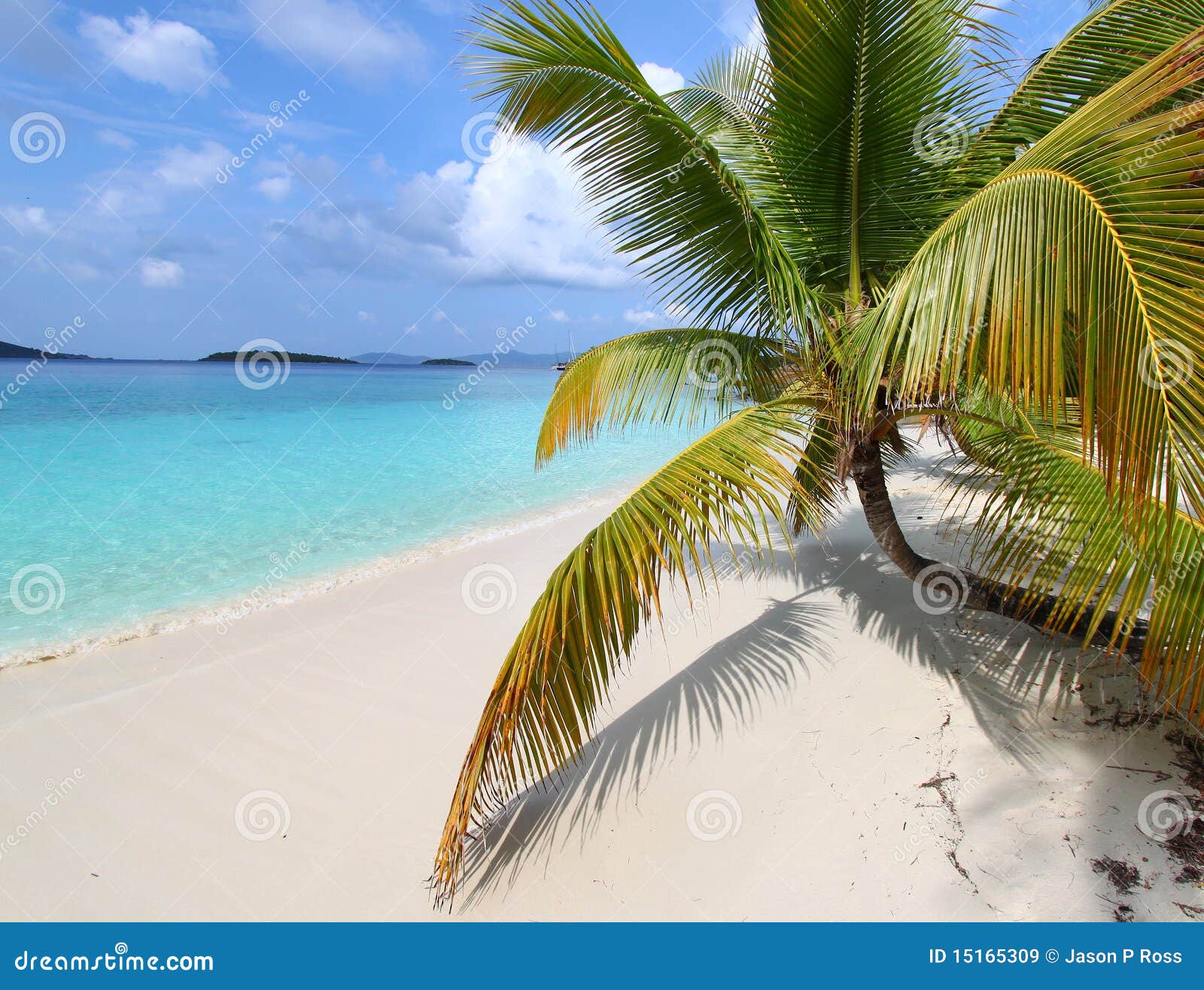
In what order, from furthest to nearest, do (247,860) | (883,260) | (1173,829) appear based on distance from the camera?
1. (883,260)
2. (247,860)
3. (1173,829)

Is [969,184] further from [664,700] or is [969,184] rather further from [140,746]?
[140,746]

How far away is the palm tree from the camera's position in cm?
173

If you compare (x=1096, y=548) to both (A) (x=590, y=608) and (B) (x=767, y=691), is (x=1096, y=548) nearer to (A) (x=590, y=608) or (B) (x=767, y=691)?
(B) (x=767, y=691)

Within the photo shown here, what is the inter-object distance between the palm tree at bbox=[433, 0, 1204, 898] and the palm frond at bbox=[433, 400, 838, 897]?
15mm

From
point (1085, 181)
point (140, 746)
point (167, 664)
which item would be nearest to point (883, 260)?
point (1085, 181)

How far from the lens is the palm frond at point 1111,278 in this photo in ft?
5.08

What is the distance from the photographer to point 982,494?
7.41m

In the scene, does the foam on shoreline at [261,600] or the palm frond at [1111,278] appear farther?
the foam on shoreline at [261,600]

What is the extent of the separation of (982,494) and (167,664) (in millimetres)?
8699

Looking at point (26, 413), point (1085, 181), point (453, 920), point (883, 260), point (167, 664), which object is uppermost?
point (26, 413)

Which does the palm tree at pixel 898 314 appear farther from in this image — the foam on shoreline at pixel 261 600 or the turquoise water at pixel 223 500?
the turquoise water at pixel 223 500

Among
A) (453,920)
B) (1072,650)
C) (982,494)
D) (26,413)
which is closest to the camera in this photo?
(453,920)

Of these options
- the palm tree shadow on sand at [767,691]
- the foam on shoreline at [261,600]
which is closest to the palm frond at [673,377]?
the palm tree shadow on sand at [767,691]

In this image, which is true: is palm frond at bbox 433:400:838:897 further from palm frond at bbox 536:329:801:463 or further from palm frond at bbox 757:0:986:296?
palm frond at bbox 757:0:986:296
